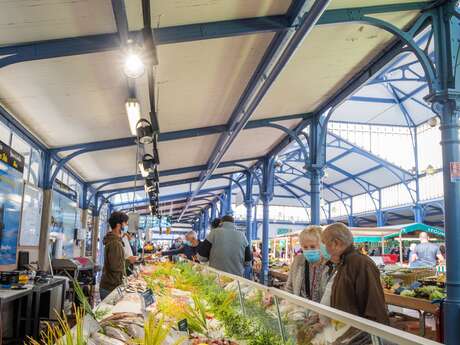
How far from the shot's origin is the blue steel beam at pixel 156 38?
15.6ft

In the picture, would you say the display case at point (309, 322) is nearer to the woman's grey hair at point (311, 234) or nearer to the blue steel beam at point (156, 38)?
the woman's grey hair at point (311, 234)

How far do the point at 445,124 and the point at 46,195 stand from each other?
770cm

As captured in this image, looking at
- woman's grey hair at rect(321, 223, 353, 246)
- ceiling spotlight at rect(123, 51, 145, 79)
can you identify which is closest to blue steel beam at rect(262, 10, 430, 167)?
ceiling spotlight at rect(123, 51, 145, 79)

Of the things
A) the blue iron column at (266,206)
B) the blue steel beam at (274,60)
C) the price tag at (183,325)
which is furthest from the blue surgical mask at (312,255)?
the blue iron column at (266,206)

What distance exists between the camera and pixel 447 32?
5.09 metres

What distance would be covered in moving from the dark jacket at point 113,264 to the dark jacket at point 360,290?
8.69ft

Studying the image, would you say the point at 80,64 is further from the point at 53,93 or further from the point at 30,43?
the point at 53,93

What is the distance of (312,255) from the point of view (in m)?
3.90

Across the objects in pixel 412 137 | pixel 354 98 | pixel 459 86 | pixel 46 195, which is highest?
pixel 354 98

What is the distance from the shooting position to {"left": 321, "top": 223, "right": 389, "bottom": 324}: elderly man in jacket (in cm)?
275

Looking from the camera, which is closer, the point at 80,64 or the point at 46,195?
the point at 80,64

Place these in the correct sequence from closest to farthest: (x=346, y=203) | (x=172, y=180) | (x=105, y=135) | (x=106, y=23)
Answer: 1. (x=106, y=23)
2. (x=105, y=135)
3. (x=172, y=180)
4. (x=346, y=203)

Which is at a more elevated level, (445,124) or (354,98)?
(354,98)

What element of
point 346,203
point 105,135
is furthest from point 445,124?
point 346,203
